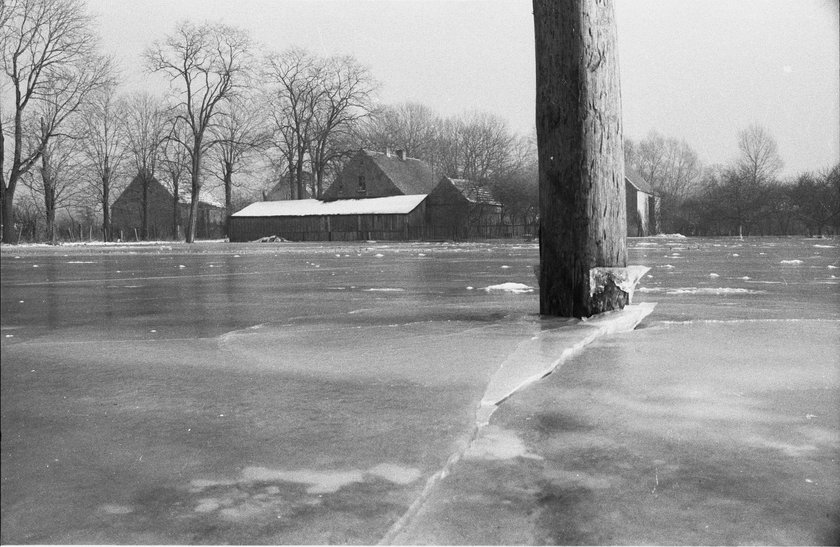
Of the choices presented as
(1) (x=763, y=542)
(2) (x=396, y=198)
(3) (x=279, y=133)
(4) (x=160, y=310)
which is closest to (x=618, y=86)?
(3) (x=279, y=133)

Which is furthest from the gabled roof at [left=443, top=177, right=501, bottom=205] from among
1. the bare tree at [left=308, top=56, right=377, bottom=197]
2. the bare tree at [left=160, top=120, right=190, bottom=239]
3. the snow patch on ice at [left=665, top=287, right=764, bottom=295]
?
the bare tree at [left=160, top=120, right=190, bottom=239]

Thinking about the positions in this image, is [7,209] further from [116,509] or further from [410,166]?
[410,166]

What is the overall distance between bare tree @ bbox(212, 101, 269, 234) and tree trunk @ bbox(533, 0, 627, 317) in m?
1.52

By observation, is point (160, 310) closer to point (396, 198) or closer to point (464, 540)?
point (464, 540)

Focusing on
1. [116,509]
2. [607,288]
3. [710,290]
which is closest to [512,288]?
[710,290]

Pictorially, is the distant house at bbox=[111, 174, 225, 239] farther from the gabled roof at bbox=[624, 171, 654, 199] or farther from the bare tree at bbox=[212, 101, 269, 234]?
the gabled roof at bbox=[624, 171, 654, 199]

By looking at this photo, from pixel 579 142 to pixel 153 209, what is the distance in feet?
7.04

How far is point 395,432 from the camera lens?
1.84 metres

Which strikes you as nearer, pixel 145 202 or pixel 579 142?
pixel 145 202

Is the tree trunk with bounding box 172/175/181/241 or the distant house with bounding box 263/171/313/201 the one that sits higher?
the distant house with bounding box 263/171/313/201

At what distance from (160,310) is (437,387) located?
100 inches

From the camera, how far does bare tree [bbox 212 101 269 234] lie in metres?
3.68

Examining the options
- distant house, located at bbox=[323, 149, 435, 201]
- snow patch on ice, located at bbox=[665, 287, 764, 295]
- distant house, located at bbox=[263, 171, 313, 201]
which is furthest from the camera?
distant house, located at bbox=[323, 149, 435, 201]

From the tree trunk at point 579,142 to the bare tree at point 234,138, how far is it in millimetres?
1525
